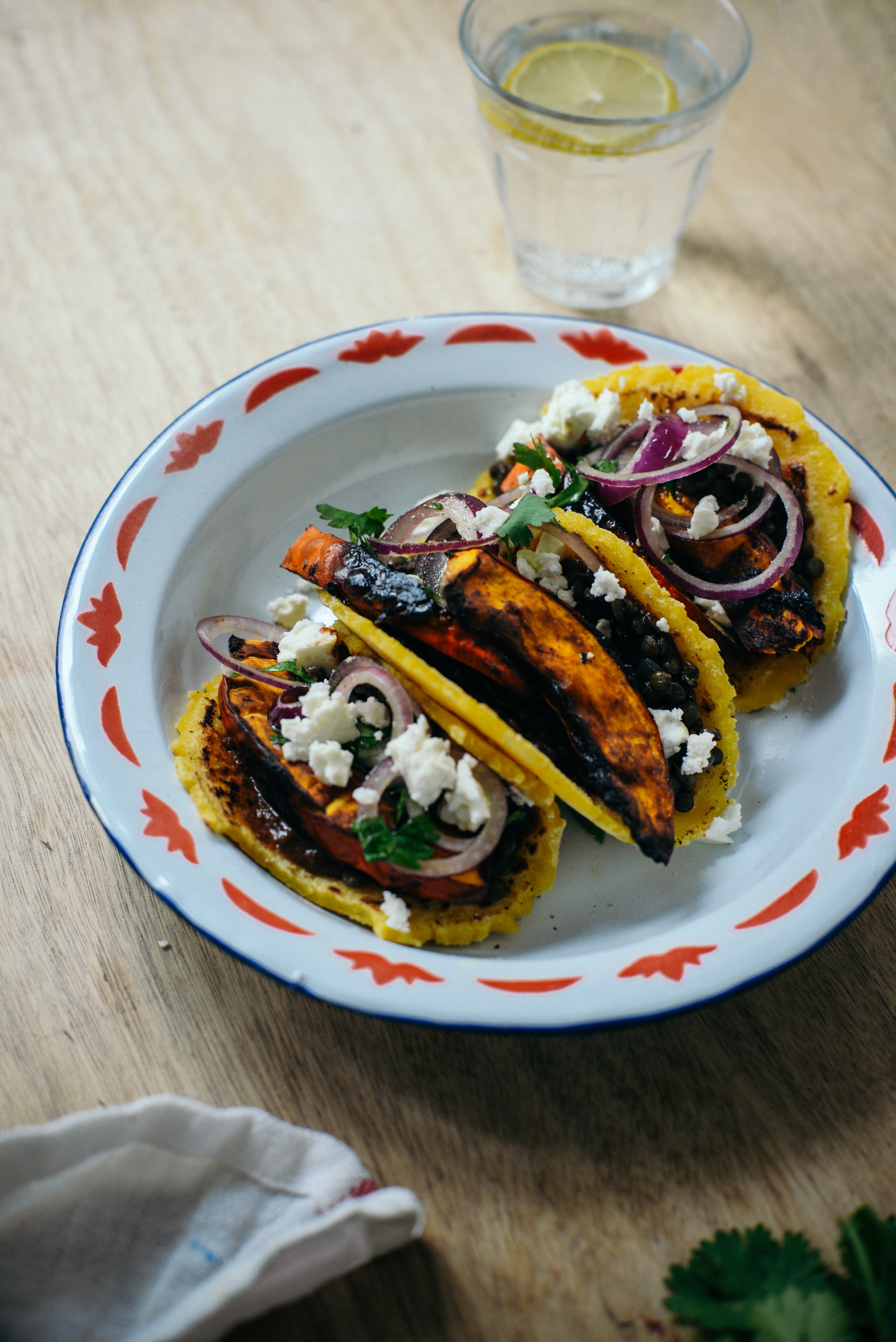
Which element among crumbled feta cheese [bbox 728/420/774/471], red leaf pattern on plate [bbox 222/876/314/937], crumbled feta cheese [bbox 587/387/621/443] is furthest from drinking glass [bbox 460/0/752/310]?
red leaf pattern on plate [bbox 222/876/314/937]

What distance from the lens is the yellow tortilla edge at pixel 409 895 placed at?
318cm

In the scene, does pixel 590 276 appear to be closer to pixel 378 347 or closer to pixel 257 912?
pixel 378 347

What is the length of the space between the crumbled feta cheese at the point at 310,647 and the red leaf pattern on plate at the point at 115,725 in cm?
62

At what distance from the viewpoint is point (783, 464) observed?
4.11 metres

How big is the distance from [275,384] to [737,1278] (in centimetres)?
375

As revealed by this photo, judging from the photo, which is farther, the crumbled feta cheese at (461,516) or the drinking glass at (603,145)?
the drinking glass at (603,145)

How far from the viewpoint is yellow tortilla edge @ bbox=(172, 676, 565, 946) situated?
3.18 metres

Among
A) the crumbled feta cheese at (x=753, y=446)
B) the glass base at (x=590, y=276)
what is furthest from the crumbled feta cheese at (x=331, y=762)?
the glass base at (x=590, y=276)

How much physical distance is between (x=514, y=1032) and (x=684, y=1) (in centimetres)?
569

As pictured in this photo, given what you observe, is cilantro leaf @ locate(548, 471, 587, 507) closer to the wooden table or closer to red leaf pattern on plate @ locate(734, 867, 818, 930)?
red leaf pattern on plate @ locate(734, 867, 818, 930)

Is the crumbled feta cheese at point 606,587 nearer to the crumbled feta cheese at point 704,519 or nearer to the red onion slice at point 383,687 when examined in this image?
the crumbled feta cheese at point 704,519

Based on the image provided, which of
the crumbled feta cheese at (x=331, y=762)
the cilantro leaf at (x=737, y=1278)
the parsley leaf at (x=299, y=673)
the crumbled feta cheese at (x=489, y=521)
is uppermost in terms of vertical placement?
the crumbled feta cheese at (x=489, y=521)

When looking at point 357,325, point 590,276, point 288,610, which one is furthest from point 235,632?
point 590,276

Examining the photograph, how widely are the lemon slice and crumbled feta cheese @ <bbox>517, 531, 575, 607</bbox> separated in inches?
109
